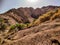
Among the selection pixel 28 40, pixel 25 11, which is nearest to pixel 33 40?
pixel 28 40

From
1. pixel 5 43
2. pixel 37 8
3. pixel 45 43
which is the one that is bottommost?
pixel 37 8

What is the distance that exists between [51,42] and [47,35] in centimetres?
148

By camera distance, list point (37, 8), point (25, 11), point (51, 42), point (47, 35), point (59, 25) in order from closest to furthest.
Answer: point (51, 42)
point (47, 35)
point (59, 25)
point (25, 11)
point (37, 8)

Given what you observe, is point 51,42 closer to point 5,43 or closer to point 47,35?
point 47,35

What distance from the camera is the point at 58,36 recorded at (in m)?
16.2

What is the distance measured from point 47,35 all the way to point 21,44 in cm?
343

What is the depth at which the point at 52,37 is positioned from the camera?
1645 centimetres

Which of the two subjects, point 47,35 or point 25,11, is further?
point 25,11

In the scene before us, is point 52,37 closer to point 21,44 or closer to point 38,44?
point 38,44

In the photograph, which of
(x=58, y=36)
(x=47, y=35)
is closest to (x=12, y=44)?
(x=47, y=35)

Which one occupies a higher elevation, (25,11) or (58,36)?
(58,36)

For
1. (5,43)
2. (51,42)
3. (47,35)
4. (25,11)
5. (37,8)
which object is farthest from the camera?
(37,8)

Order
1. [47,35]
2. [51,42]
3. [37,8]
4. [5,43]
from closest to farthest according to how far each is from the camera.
Result: [51,42]
[47,35]
[5,43]
[37,8]

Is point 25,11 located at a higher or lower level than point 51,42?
lower
